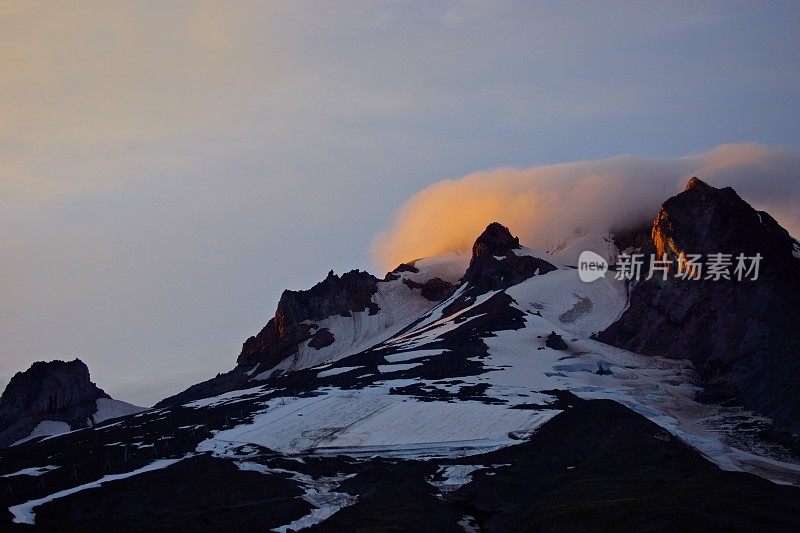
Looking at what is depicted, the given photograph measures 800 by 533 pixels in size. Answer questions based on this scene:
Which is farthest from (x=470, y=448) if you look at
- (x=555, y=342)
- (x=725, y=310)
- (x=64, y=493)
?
(x=725, y=310)

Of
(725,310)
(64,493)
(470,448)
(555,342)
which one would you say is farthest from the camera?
(555,342)

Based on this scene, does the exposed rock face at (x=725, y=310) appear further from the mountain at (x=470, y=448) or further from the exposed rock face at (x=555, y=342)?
the exposed rock face at (x=555, y=342)

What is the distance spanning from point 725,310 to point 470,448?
70.7 m

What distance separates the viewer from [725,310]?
16150 centimetres

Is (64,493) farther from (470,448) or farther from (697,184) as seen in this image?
(697,184)

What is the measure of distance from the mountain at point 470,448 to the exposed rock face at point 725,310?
66 centimetres

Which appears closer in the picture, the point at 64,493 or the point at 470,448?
the point at 64,493

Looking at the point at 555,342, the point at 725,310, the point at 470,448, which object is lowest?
the point at 470,448

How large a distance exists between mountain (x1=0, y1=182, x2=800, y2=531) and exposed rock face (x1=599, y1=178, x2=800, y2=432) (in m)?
0.66

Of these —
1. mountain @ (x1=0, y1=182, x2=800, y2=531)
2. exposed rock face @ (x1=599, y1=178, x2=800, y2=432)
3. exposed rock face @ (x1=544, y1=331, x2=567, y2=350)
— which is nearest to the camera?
mountain @ (x1=0, y1=182, x2=800, y2=531)

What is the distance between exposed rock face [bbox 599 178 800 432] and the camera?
134375 millimetres

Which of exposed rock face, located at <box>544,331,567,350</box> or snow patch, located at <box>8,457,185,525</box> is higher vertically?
exposed rock face, located at <box>544,331,567,350</box>

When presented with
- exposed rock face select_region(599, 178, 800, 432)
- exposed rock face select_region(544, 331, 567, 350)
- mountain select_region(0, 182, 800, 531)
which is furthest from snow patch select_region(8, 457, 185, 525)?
exposed rock face select_region(544, 331, 567, 350)

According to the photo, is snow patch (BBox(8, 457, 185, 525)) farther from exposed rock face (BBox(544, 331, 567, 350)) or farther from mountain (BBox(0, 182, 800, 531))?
exposed rock face (BBox(544, 331, 567, 350))
